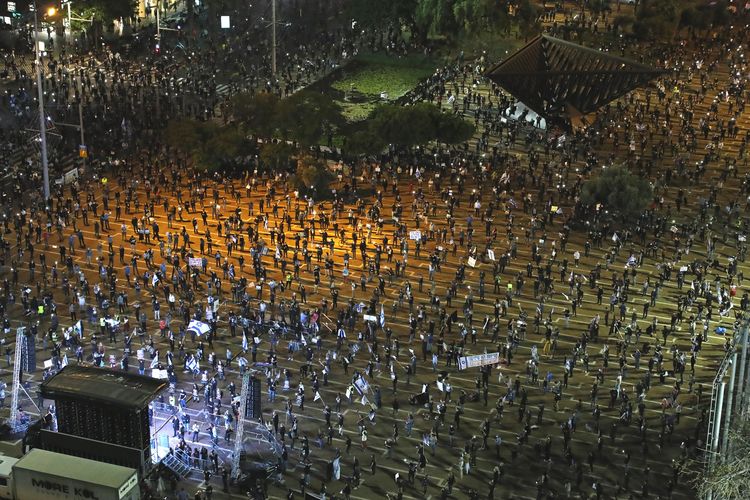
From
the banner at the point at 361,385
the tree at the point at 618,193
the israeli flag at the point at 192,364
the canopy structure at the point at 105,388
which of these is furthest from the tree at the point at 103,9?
the canopy structure at the point at 105,388

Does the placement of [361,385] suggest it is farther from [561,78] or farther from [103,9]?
[103,9]

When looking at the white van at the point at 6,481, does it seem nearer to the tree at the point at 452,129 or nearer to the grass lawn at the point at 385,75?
the tree at the point at 452,129

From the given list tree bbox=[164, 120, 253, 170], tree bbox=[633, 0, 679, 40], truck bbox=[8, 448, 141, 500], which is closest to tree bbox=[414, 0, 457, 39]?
tree bbox=[633, 0, 679, 40]

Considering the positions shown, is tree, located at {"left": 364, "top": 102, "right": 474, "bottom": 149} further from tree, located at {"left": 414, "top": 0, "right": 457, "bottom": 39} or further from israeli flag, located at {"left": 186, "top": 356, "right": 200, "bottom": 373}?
israeli flag, located at {"left": 186, "top": 356, "right": 200, "bottom": 373}

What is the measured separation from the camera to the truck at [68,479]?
144 feet

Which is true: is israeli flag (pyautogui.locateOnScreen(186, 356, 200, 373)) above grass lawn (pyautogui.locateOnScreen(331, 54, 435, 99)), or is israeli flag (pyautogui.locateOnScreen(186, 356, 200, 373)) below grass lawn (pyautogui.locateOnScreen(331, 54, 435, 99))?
below

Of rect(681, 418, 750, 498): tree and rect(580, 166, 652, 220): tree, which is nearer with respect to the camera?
rect(681, 418, 750, 498): tree

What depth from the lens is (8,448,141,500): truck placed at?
144ft

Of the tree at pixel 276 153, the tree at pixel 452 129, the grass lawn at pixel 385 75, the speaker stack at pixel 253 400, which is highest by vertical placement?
the grass lawn at pixel 385 75

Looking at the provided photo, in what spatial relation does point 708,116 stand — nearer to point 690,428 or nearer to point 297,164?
point 297,164

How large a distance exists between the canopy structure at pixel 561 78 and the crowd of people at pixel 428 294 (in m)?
2.52

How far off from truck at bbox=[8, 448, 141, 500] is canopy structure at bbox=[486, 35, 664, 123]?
57.8 metres

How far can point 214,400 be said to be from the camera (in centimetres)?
5456

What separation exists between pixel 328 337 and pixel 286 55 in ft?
172
